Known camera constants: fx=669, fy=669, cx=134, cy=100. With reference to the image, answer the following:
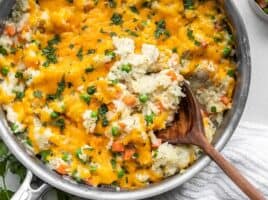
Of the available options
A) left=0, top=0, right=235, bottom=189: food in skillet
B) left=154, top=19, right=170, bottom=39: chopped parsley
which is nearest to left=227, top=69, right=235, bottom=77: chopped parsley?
left=0, top=0, right=235, bottom=189: food in skillet

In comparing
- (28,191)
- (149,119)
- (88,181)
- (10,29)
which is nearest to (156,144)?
(149,119)

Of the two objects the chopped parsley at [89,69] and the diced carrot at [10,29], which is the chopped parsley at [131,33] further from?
the diced carrot at [10,29]

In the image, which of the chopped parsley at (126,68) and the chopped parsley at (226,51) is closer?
the chopped parsley at (126,68)

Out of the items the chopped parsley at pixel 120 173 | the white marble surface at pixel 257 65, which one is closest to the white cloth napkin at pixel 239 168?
the white marble surface at pixel 257 65

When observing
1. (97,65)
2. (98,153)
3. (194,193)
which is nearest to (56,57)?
(97,65)

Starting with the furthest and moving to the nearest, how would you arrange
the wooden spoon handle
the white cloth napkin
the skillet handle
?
1. the white cloth napkin
2. the skillet handle
3. the wooden spoon handle

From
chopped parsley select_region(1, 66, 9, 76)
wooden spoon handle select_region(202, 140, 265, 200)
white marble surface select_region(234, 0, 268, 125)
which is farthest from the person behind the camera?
white marble surface select_region(234, 0, 268, 125)

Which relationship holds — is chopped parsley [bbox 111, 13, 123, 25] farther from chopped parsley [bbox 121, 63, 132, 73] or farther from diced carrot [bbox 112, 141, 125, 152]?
diced carrot [bbox 112, 141, 125, 152]
